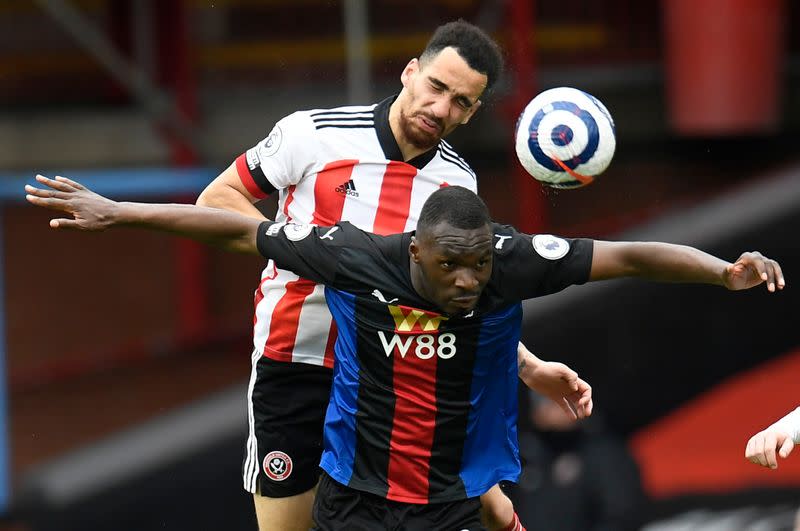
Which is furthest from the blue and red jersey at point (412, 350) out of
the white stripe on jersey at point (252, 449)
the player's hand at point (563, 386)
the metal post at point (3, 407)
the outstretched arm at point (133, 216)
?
the metal post at point (3, 407)

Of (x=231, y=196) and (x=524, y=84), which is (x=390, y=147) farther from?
(x=524, y=84)

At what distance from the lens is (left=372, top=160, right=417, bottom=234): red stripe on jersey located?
14.0ft

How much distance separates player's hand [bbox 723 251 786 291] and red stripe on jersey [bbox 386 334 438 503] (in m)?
0.84

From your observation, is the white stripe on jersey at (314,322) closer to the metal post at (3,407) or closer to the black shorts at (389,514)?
the black shorts at (389,514)

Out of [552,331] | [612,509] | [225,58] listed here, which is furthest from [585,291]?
[225,58]

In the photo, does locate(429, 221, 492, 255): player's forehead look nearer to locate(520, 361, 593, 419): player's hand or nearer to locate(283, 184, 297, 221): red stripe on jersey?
locate(520, 361, 593, 419): player's hand

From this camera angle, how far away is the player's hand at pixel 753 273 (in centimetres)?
372

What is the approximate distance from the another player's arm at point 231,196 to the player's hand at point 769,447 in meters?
1.61

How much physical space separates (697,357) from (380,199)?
4.69m

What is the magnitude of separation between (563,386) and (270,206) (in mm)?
5329

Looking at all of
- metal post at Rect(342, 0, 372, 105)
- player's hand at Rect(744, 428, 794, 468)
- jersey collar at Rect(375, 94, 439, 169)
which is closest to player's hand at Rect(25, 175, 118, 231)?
jersey collar at Rect(375, 94, 439, 169)

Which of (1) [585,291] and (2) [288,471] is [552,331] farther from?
(2) [288,471]

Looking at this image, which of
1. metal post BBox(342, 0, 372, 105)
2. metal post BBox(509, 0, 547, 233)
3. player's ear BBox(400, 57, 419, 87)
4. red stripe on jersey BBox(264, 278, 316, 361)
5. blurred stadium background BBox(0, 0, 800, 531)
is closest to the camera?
player's ear BBox(400, 57, 419, 87)

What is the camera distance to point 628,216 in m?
9.46
